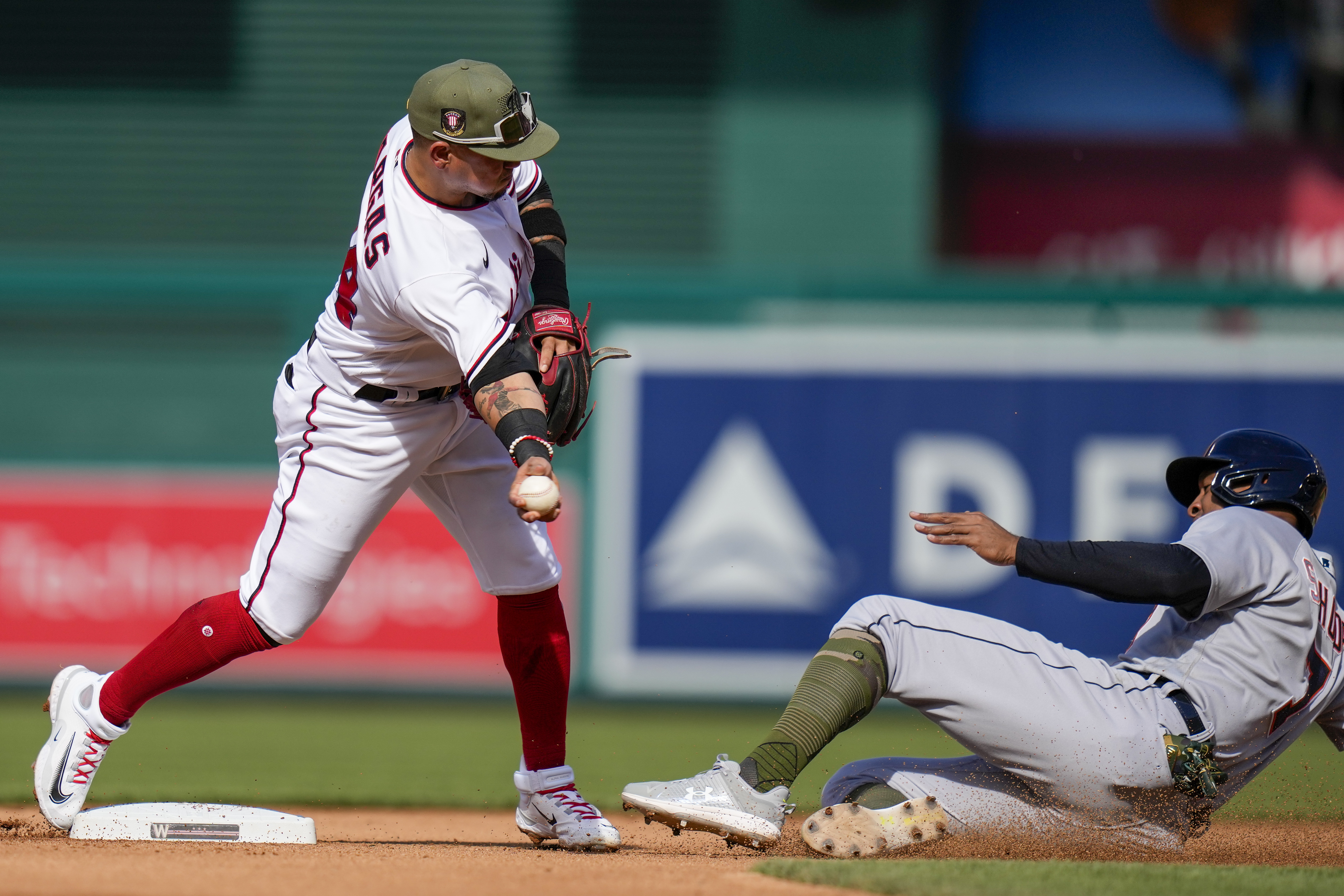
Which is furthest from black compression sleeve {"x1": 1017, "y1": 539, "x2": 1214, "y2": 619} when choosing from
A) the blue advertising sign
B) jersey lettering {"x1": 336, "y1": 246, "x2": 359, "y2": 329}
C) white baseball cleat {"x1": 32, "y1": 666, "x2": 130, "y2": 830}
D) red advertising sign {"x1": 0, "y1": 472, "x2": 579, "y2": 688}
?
red advertising sign {"x1": 0, "y1": 472, "x2": 579, "y2": 688}

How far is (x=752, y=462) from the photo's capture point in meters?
6.40

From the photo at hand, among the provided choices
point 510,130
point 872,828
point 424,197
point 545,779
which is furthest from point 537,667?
point 510,130

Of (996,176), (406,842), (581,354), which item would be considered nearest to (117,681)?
(406,842)

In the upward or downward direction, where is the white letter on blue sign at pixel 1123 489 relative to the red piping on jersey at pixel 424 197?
downward

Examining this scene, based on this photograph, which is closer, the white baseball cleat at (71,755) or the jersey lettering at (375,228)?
the jersey lettering at (375,228)

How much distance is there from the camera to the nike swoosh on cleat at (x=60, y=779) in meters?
3.34

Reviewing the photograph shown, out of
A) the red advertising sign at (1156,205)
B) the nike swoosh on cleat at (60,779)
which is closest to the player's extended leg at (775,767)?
the nike swoosh on cleat at (60,779)

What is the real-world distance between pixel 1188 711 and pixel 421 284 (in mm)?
1779

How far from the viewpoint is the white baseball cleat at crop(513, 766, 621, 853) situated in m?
3.38

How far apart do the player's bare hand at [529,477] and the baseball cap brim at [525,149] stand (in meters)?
0.67

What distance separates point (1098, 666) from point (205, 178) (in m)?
8.89

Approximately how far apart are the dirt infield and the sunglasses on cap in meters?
1.48

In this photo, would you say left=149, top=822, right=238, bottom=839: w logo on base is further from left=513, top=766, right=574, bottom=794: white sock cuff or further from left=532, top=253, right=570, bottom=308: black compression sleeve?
left=532, top=253, right=570, bottom=308: black compression sleeve

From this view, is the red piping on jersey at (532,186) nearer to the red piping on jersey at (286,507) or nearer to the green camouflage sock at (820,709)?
the red piping on jersey at (286,507)
